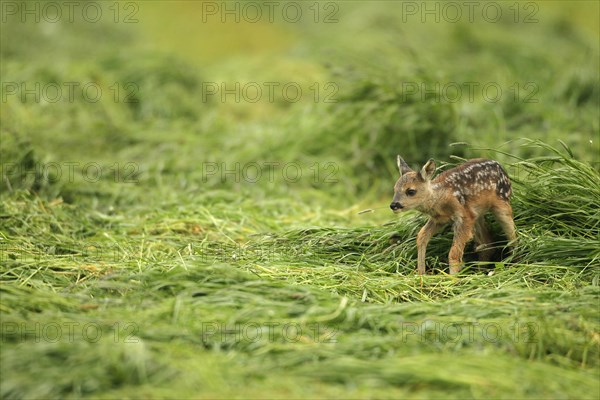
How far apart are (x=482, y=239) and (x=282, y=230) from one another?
1.62m

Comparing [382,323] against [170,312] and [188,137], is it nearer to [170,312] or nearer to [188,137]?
[170,312]

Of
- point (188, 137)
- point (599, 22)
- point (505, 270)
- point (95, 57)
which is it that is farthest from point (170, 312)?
point (599, 22)

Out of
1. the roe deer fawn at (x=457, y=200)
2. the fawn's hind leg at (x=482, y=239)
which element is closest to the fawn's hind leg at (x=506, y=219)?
the roe deer fawn at (x=457, y=200)

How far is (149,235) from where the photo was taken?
23.4 ft

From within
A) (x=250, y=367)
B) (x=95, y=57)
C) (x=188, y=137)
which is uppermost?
(x=95, y=57)

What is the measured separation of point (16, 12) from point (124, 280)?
11.6m

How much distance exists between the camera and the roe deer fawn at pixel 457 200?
240 inches

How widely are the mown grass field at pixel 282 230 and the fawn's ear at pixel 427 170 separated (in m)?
0.23

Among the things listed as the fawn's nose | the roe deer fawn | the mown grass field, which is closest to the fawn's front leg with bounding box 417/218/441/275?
the roe deer fawn

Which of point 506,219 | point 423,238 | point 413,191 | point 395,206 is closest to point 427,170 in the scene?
point 413,191

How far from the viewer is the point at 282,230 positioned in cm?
711

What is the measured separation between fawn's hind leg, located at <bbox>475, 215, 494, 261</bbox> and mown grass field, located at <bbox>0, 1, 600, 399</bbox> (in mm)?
68

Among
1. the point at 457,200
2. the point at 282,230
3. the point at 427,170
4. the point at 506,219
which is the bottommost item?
the point at 282,230

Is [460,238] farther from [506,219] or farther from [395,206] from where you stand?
[395,206]
